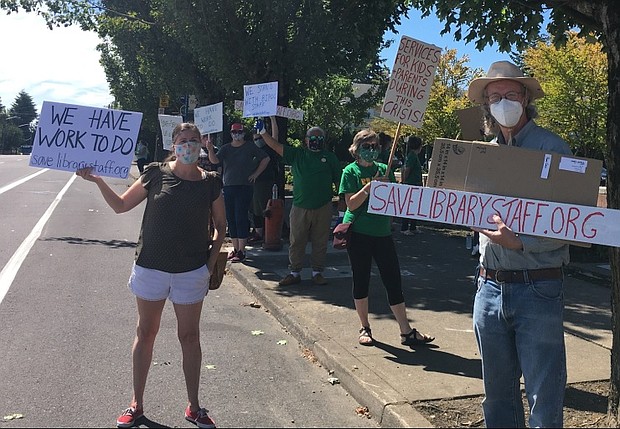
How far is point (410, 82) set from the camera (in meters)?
5.03

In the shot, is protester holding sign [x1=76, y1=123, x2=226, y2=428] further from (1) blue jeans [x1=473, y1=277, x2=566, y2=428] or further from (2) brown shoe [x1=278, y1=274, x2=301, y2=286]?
(2) brown shoe [x1=278, y1=274, x2=301, y2=286]

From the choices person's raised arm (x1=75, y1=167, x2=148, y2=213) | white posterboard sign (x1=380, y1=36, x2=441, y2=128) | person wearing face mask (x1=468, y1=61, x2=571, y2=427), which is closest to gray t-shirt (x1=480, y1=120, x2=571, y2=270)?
person wearing face mask (x1=468, y1=61, x2=571, y2=427)

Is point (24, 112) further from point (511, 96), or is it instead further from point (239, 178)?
point (511, 96)

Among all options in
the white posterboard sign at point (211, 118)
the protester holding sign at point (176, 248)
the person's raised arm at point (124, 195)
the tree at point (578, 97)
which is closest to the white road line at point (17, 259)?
the white posterboard sign at point (211, 118)

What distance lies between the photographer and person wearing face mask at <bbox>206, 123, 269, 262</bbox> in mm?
9703

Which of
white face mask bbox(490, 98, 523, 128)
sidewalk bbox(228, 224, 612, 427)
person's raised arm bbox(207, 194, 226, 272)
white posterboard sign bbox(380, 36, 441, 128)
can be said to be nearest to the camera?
white face mask bbox(490, 98, 523, 128)

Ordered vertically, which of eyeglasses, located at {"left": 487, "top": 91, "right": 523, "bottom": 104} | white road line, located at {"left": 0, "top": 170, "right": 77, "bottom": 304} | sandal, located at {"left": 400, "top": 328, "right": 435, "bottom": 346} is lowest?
white road line, located at {"left": 0, "top": 170, "right": 77, "bottom": 304}

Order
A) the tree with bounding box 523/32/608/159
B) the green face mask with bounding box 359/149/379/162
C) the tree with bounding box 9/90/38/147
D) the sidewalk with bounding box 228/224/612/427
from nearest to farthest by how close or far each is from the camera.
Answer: the sidewalk with bounding box 228/224/612/427, the green face mask with bounding box 359/149/379/162, the tree with bounding box 523/32/608/159, the tree with bounding box 9/90/38/147

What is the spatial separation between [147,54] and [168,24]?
4014mm

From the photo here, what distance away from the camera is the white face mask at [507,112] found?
3.12 m

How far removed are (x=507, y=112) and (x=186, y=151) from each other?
193 centimetres

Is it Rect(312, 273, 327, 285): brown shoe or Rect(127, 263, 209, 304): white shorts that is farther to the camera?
Rect(312, 273, 327, 285): brown shoe

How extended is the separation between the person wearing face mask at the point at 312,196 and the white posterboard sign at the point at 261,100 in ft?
0.95

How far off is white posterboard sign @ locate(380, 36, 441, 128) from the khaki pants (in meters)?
3.14
